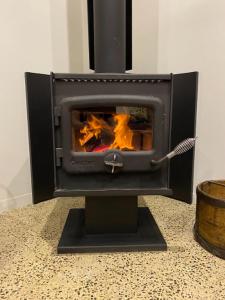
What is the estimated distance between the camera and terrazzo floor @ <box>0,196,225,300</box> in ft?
2.89

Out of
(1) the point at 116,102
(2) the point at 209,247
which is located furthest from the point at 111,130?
(2) the point at 209,247

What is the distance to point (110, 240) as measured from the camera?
45.6 inches

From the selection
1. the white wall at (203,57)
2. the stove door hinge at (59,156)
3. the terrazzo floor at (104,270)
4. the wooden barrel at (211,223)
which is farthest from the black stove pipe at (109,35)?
the terrazzo floor at (104,270)

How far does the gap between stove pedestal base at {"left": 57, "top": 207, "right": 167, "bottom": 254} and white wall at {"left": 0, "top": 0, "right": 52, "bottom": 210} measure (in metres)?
0.48

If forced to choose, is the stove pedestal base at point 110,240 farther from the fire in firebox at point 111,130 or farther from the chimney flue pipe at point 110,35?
the chimney flue pipe at point 110,35

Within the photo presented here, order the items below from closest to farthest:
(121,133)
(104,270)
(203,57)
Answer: (104,270) → (121,133) → (203,57)

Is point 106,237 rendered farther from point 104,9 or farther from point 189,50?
point 189,50

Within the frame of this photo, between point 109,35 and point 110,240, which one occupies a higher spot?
point 109,35

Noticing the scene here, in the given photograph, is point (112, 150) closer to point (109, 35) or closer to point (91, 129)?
point (91, 129)

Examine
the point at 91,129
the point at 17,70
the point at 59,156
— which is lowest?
the point at 59,156

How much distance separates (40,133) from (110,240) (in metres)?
0.55

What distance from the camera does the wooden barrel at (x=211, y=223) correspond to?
1.04 m

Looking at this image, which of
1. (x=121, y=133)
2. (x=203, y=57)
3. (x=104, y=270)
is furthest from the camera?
(x=203, y=57)

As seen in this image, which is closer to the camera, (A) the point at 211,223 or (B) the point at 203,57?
(A) the point at 211,223
